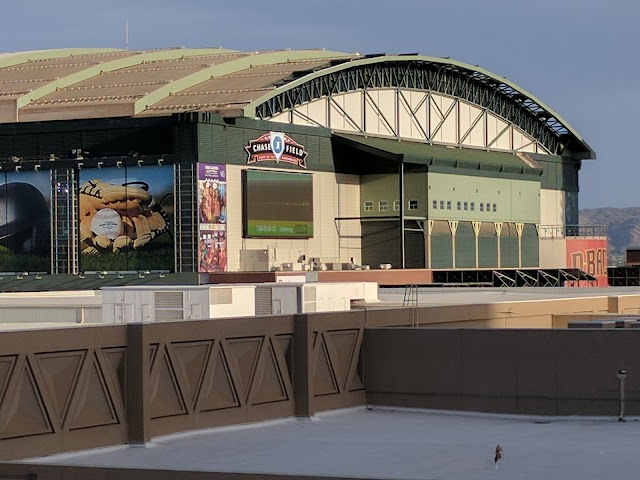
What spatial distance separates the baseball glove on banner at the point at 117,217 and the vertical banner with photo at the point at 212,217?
305 cm

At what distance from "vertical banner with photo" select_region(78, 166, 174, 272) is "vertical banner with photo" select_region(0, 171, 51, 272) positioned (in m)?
3.65

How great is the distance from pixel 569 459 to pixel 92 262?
265 ft

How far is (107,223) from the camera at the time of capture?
112750 mm

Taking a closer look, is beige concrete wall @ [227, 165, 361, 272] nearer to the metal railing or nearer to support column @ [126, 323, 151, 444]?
the metal railing

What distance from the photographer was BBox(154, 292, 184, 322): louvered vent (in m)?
56.3

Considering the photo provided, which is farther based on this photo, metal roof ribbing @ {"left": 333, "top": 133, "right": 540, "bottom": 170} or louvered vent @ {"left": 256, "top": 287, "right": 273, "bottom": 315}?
metal roof ribbing @ {"left": 333, "top": 133, "right": 540, "bottom": 170}

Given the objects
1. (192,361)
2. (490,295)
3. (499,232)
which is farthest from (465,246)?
(192,361)

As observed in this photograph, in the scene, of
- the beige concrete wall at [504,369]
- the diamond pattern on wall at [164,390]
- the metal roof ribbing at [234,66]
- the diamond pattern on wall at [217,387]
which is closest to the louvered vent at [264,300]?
the beige concrete wall at [504,369]

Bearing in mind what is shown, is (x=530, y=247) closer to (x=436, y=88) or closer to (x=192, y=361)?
(x=436, y=88)

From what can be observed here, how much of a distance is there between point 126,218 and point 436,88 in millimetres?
39850

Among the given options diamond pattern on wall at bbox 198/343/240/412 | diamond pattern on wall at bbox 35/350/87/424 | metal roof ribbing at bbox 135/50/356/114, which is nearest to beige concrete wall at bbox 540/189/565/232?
metal roof ribbing at bbox 135/50/356/114

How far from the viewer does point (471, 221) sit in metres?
134

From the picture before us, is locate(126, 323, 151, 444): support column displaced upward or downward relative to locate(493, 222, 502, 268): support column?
downward

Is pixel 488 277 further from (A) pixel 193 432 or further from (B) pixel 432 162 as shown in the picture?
(A) pixel 193 432
